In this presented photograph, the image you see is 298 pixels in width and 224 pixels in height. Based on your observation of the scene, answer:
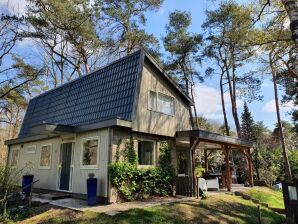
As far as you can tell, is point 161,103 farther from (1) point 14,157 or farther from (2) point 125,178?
(1) point 14,157

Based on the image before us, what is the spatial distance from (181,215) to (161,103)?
5716 mm

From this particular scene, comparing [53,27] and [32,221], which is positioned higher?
[53,27]

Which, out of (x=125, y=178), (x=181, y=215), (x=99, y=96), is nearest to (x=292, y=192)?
(x=181, y=215)

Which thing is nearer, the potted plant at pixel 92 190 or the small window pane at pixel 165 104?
the potted plant at pixel 92 190

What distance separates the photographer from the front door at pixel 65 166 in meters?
11.0

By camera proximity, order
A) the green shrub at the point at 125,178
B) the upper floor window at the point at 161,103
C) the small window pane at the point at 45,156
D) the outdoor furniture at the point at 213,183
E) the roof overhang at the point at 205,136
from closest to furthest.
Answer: the green shrub at the point at 125,178, the roof overhang at the point at 205,136, the upper floor window at the point at 161,103, the small window pane at the point at 45,156, the outdoor furniture at the point at 213,183

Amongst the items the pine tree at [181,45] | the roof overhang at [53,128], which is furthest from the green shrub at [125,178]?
the pine tree at [181,45]

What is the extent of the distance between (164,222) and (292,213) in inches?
184

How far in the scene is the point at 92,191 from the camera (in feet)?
28.7

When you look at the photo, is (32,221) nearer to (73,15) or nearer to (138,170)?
(138,170)

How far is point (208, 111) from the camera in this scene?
3675 centimetres

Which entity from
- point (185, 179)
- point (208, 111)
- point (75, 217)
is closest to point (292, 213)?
point (185, 179)

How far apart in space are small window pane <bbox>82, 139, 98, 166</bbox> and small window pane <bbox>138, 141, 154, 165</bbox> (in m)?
1.79

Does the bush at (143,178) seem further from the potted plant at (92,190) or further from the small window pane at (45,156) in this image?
the small window pane at (45,156)
